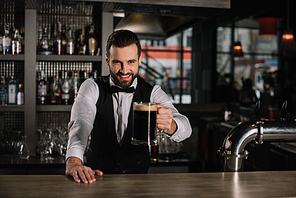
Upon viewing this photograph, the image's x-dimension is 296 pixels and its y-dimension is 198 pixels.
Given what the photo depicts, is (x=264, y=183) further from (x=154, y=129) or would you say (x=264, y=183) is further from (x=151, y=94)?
(x=151, y=94)

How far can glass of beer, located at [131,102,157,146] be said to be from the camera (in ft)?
4.45

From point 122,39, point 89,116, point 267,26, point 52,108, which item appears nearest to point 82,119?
point 89,116

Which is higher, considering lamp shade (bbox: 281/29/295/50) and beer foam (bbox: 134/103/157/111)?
lamp shade (bbox: 281/29/295/50)

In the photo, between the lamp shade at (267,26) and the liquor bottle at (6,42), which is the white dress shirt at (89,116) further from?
the lamp shade at (267,26)

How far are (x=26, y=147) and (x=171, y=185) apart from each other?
1.89m

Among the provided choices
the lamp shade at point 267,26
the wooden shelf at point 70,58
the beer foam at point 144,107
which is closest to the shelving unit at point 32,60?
the wooden shelf at point 70,58

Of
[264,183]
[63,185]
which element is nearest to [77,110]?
[63,185]

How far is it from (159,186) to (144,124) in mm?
264

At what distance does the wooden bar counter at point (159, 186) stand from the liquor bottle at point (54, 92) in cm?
167

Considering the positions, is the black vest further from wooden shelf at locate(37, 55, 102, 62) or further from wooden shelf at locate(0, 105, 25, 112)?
wooden shelf at locate(0, 105, 25, 112)

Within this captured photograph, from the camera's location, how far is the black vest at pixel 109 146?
189 centimetres

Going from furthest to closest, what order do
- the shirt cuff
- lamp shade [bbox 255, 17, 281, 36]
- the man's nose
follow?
lamp shade [bbox 255, 17, 281, 36] < the man's nose < the shirt cuff

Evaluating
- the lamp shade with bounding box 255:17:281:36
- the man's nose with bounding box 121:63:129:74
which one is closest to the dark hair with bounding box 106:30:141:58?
the man's nose with bounding box 121:63:129:74

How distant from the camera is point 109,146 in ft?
6.26
